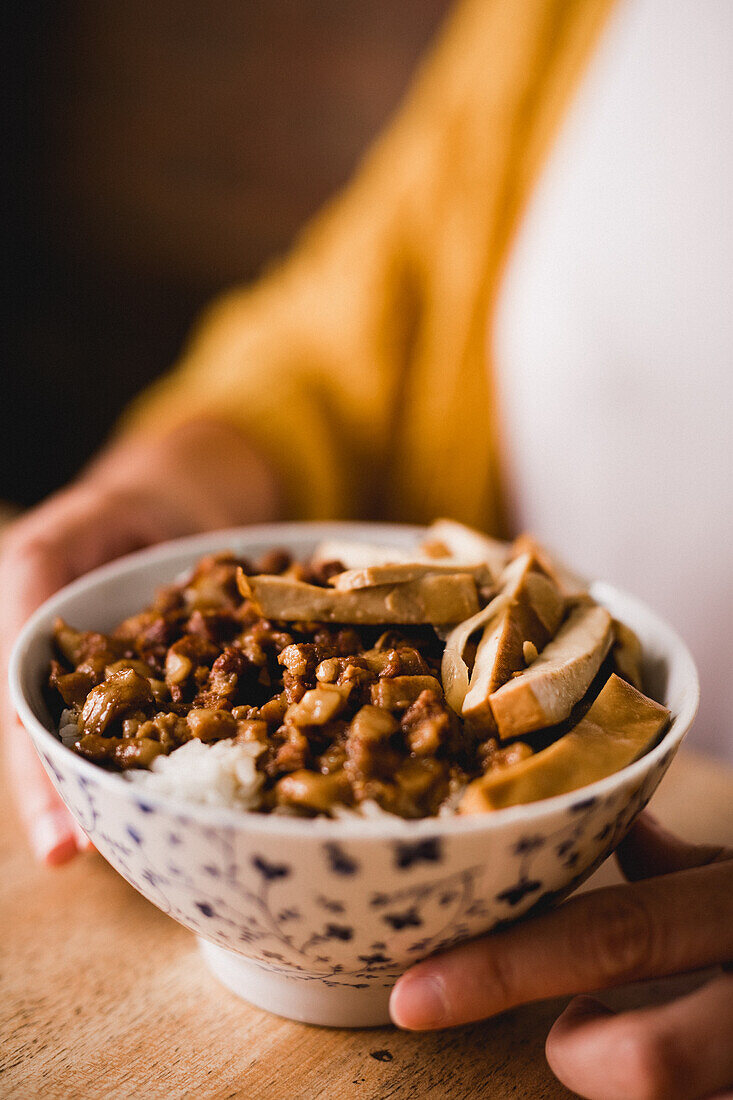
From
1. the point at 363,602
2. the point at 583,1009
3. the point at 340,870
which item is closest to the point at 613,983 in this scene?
the point at 583,1009

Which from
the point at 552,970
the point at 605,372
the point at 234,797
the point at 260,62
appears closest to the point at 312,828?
the point at 234,797

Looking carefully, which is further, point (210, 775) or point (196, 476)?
point (196, 476)

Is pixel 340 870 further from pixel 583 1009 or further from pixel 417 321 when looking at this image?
pixel 417 321

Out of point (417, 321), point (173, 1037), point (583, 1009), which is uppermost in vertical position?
point (417, 321)

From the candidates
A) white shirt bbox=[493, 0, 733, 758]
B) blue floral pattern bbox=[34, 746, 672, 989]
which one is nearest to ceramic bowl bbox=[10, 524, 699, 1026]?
blue floral pattern bbox=[34, 746, 672, 989]

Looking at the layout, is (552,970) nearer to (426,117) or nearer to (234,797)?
(234,797)

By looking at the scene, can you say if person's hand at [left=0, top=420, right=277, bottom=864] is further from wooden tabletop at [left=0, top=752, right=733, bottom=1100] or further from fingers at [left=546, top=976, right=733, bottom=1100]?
fingers at [left=546, top=976, right=733, bottom=1100]

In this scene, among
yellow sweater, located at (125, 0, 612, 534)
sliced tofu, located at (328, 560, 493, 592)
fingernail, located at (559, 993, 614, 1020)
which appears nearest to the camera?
fingernail, located at (559, 993, 614, 1020)

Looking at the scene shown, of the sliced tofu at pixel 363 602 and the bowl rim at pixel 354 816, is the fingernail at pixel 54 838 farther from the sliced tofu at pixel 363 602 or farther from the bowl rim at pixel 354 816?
the sliced tofu at pixel 363 602
